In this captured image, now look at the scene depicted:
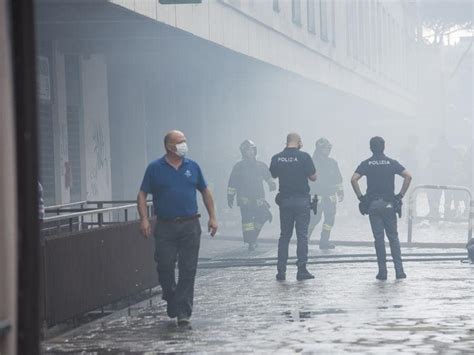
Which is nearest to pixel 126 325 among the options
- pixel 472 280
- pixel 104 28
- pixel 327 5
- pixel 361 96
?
pixel 472 280

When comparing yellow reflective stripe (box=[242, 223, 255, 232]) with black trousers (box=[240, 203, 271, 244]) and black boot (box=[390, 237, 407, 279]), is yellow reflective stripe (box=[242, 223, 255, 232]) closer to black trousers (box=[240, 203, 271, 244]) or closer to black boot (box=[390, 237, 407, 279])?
black trousers (box=[240, 203, 271, 244])

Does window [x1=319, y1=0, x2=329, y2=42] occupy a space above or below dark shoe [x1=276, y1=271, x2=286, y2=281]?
above

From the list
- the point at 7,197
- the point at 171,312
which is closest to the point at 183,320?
the point at 171,312

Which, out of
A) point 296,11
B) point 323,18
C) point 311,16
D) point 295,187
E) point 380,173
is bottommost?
point 295,187

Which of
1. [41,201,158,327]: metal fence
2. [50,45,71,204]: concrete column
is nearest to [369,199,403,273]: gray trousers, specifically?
[41,201,158,327]: metal fence

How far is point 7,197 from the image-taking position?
158 inches

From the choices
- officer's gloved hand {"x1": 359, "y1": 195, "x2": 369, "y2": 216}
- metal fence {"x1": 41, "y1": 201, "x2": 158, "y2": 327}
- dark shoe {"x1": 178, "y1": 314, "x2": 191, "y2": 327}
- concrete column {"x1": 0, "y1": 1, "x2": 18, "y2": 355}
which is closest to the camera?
concrete column {"x1": 0, "y1": 1, "x2": 18, "y2": 355}

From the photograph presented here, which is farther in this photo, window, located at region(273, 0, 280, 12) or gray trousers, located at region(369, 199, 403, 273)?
window, located at region(273, 0, 280, 12)

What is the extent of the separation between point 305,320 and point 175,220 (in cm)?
135

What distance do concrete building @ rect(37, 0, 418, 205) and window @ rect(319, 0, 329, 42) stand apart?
4cm

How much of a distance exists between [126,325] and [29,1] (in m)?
7.36

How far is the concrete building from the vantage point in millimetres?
19844

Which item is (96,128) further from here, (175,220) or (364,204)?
(175,220)

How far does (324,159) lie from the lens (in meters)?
21.7
